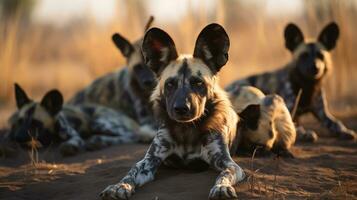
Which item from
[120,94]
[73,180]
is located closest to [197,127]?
[73,180]

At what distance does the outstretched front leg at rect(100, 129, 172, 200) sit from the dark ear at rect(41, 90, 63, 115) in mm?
2363

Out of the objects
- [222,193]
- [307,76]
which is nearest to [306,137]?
[307,76]

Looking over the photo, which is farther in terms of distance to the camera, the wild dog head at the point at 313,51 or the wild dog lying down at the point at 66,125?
the wild dog head at the point at 313,51

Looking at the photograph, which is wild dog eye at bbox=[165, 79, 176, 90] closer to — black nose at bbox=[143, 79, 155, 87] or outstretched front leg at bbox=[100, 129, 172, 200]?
outstretched front leg at bbox=[100, 129, 172, 200]

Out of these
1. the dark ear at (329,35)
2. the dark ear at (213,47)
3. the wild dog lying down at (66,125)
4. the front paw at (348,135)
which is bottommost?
the front paw at (348,135)

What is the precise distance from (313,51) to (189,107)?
11.8 ft

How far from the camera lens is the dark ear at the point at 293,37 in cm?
721

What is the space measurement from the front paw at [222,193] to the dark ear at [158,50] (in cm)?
107

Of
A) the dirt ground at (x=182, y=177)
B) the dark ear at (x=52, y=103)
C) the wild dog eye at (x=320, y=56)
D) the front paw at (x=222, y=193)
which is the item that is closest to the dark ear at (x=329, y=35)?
the wild dog eye at (x=320, y=56)

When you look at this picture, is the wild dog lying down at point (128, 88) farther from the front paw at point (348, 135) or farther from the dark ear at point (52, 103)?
the front paw at point (348, 135)

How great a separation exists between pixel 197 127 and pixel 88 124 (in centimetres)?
299

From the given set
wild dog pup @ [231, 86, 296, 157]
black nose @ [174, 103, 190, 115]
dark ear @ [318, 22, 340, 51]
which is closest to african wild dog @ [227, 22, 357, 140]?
dark ear @ [318, 22, 340, 51]

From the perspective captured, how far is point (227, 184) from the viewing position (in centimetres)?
343

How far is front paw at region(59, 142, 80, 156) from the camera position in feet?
18.7
